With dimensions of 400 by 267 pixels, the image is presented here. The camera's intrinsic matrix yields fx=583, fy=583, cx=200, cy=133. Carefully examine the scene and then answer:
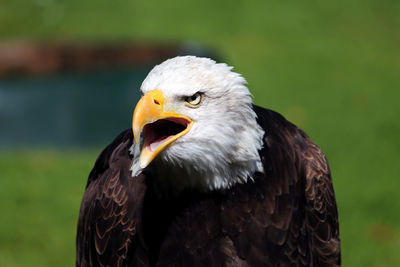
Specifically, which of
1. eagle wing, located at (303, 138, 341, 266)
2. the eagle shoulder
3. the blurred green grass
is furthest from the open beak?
the blurred green grass

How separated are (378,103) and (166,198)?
5.61 m

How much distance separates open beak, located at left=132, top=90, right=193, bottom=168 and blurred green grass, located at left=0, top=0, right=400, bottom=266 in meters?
2.80

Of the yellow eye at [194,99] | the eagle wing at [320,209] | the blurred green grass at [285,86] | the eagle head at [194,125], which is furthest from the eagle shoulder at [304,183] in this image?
the blurred green grass at [285,86]

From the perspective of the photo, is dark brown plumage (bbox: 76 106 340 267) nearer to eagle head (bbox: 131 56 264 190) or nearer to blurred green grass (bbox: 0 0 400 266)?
eagle head (bbox: 131 56 264 190)

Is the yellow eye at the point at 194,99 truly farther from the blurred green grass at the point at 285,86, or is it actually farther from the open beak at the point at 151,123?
the blurred green grass at the point at 285,86

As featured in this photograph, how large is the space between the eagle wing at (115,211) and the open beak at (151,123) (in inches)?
15.8

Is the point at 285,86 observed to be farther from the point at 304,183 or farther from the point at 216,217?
the point at 216,217

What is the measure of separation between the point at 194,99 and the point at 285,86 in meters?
5.95

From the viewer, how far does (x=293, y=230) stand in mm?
2402

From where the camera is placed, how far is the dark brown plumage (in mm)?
2293

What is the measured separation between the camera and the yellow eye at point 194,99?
1960mm

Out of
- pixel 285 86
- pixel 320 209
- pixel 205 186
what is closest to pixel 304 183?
pixel 320 209

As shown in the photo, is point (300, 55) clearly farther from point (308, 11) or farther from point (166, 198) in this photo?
point (166, 198)

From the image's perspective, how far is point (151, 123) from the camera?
2.04 m
